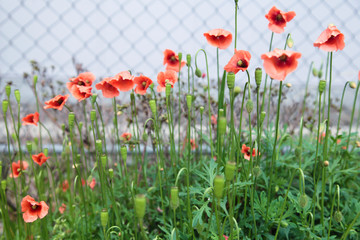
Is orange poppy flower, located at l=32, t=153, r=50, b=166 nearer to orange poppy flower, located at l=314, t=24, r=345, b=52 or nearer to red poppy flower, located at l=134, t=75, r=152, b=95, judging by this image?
red poppy flower, located at l=134, t=75, r=152, b=95

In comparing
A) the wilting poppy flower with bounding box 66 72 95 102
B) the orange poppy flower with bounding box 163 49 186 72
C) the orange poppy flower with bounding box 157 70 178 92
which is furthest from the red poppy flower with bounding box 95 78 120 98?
the orange poppy flower with bounding box 163 49 186 72

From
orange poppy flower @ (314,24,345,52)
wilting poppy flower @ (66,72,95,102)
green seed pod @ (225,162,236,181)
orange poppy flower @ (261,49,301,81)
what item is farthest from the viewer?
wilting poppy flower @ (66,72,95,102)

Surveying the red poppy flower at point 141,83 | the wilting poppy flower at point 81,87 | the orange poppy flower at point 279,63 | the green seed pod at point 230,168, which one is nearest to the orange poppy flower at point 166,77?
the red poppy flower at point 141,83

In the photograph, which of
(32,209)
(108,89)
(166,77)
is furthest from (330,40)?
(32,209)

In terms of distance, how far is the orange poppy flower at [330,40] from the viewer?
2.86 feet

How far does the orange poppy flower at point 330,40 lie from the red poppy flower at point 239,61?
0.17m

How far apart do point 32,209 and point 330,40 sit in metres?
0.90

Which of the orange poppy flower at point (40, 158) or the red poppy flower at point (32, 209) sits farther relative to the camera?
the orange poppy flower at point (40, 158)

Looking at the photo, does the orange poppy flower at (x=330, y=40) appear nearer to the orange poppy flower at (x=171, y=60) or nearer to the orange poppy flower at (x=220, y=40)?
the orange poppy flower at (x=220, y=40)

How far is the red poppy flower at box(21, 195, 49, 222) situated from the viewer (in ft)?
3.41

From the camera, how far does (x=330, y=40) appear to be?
0.90 m

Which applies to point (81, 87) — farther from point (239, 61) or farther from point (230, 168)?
point (230, 168)

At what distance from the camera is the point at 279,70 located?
752 mm

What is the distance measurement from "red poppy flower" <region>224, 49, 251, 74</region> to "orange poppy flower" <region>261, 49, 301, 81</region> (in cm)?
11
